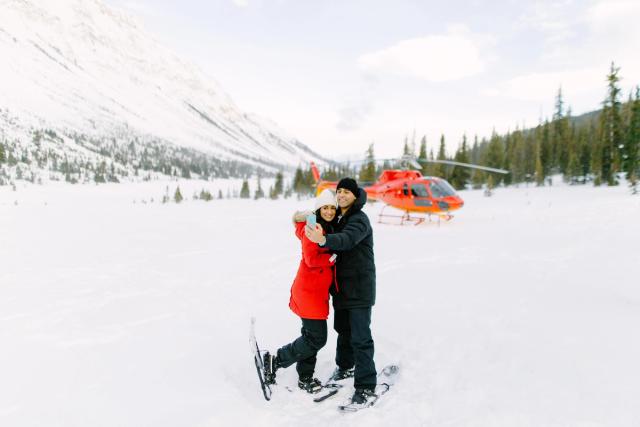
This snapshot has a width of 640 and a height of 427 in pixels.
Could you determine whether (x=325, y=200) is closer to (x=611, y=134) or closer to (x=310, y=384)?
(x=310, y=384)

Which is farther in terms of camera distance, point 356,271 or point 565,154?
point 565,154

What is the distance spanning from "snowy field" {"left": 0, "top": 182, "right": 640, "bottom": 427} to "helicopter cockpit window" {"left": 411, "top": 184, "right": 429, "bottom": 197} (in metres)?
4.82

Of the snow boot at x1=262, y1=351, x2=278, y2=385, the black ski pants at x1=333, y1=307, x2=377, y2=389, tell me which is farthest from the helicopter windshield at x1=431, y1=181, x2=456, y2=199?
the snow boot at x1=262, y1=351, x2=278, y2=385

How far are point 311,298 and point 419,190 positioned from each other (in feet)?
41.5

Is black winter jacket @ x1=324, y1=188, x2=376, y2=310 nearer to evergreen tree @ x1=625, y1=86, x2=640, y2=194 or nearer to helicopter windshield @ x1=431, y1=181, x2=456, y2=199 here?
helicopter windshield @ x1=431, y1=181, x2=456, y2=199

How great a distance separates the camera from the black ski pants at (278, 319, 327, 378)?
3.79 meters

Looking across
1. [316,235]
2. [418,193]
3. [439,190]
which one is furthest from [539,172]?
[316,235]

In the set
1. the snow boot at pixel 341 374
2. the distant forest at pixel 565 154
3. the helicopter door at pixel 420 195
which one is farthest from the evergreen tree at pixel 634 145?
the snow boot at pixel 341 374

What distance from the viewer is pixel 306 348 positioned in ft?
12.6

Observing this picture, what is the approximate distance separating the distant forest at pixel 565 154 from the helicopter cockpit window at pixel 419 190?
1844 cm

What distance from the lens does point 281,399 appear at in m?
3.73

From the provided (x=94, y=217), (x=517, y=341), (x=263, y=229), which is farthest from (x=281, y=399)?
(x=94, y=217)

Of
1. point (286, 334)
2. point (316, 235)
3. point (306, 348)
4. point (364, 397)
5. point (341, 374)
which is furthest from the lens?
point (286, 334)

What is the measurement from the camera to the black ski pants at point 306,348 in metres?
3.79
